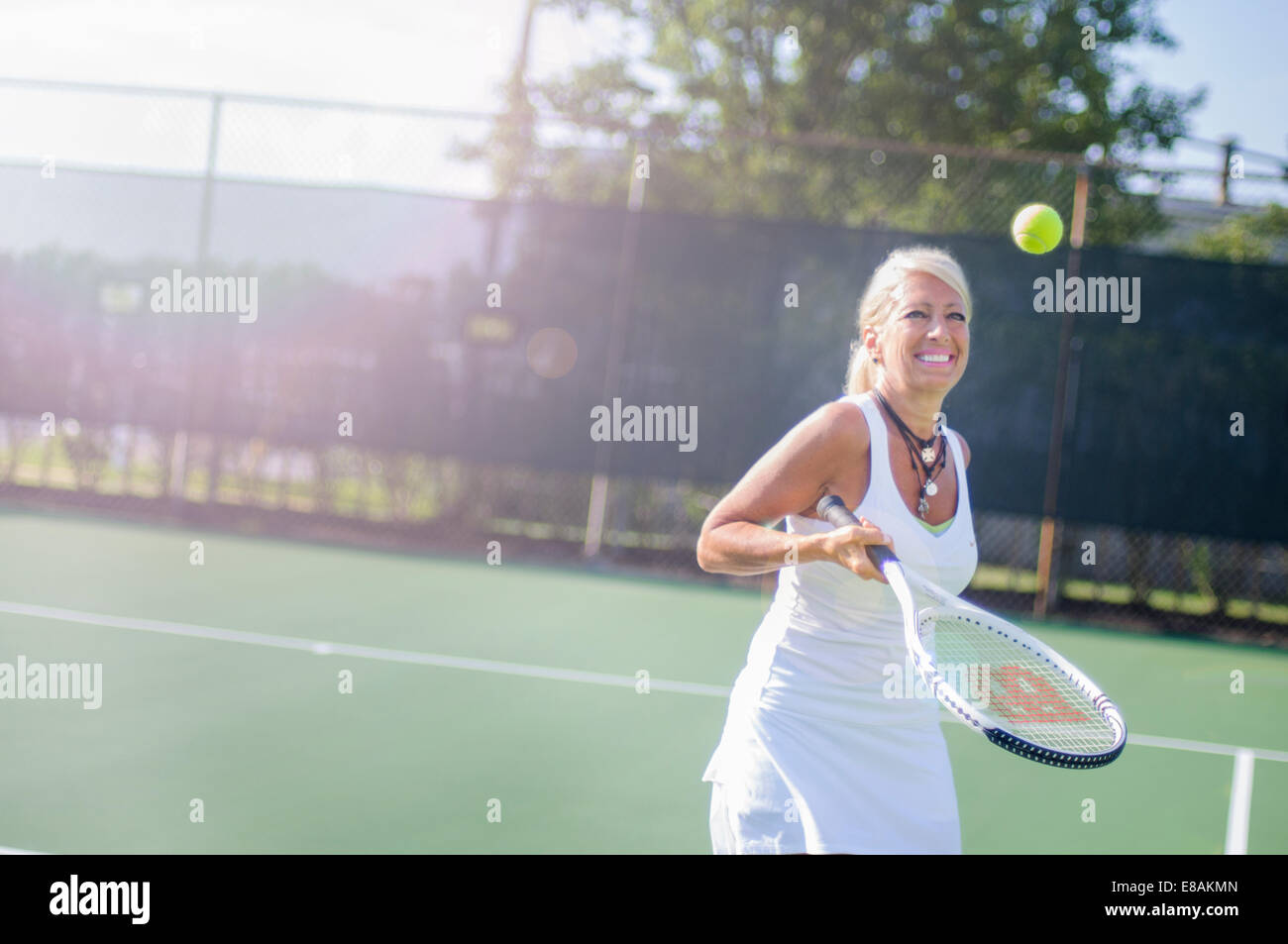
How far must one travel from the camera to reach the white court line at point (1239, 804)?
13.5 feet

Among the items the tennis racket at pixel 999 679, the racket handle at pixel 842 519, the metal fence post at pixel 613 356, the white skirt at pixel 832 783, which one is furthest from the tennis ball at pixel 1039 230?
the metal fence post at pixel 613 356

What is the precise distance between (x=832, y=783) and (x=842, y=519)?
521 mm

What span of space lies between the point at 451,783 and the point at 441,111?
6.90 metres

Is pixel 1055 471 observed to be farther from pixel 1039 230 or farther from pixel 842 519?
pixel 842 519

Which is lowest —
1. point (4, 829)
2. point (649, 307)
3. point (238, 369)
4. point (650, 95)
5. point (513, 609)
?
point (4, 829)

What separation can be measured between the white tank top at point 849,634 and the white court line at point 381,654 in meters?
3.30

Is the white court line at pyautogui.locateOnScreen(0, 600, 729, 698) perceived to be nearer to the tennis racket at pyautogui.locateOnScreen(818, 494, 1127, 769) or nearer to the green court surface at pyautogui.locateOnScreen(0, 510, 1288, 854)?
the green court surface at pyautogui.locateOnScreen(0, 510, 1288, 854)

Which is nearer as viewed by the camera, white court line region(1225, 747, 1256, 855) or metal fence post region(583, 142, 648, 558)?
white court line region(1225, 747, 1256, 855)

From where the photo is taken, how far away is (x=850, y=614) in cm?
244

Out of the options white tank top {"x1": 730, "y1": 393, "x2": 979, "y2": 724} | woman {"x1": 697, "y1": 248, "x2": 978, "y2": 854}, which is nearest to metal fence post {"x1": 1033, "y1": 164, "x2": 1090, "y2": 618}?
woman {"x1": 697, "y1": 248, "x2": 978, "y2": 854}

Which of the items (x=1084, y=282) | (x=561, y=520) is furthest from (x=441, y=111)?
(x=1084, y=282)

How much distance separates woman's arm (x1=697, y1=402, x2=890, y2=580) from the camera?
2.38 m

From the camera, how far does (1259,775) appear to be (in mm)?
5031
